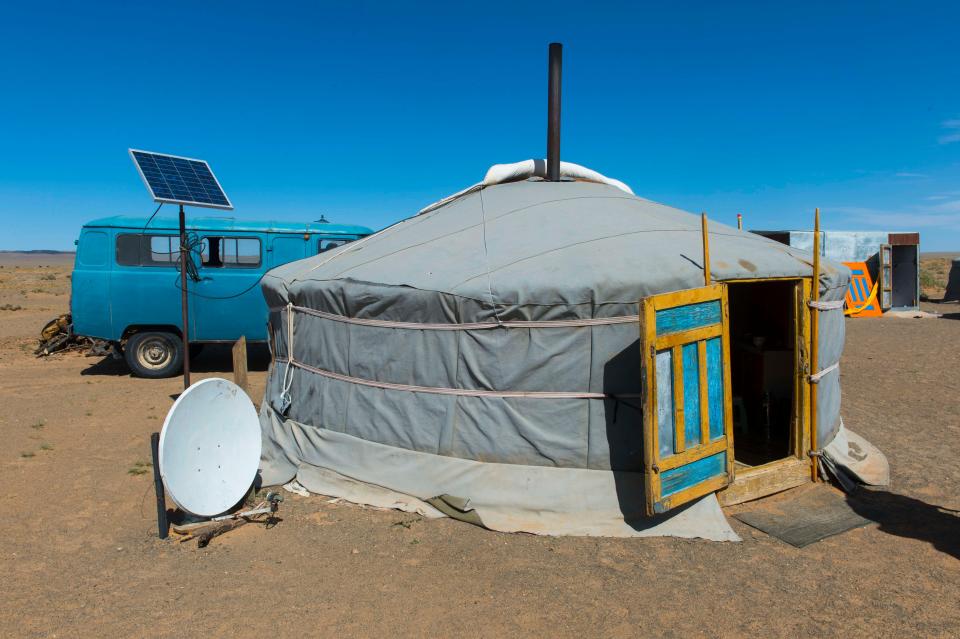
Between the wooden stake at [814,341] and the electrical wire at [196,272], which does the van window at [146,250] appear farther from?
the wooden stake at [814,341]

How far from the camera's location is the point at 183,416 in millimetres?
4363

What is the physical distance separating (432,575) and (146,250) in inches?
300

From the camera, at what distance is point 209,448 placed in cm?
461

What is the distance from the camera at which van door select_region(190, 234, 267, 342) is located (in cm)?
955

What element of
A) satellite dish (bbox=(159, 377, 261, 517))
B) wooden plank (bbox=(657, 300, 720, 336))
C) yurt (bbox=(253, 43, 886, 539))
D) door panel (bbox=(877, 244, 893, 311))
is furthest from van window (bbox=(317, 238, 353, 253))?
door panel (bbox=(877, 244, 893, 311))

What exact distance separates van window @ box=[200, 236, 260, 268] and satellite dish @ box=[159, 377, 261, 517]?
5.31 m

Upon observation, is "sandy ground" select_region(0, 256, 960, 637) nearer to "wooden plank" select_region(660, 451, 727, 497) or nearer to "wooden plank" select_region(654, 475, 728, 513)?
"wooden plank" select_region(654, 475, 728, 513)

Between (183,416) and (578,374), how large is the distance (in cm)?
263

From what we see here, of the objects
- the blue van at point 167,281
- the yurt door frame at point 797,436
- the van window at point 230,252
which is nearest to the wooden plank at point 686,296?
the yurt door frame at point 797,436

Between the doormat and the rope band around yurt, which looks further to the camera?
the rope band around yurt

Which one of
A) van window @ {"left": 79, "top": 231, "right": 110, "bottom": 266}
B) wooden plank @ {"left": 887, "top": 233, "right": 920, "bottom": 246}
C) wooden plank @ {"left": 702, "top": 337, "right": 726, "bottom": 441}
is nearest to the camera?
wooden plank @ {"left": 702, "top": 337, "right": 726, "bottom": 441}

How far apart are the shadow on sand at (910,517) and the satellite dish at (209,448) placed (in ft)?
14.6

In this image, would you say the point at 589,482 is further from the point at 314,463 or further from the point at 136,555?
the point at 136,555

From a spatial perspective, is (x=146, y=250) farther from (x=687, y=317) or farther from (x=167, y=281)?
(x=687, y=317)
